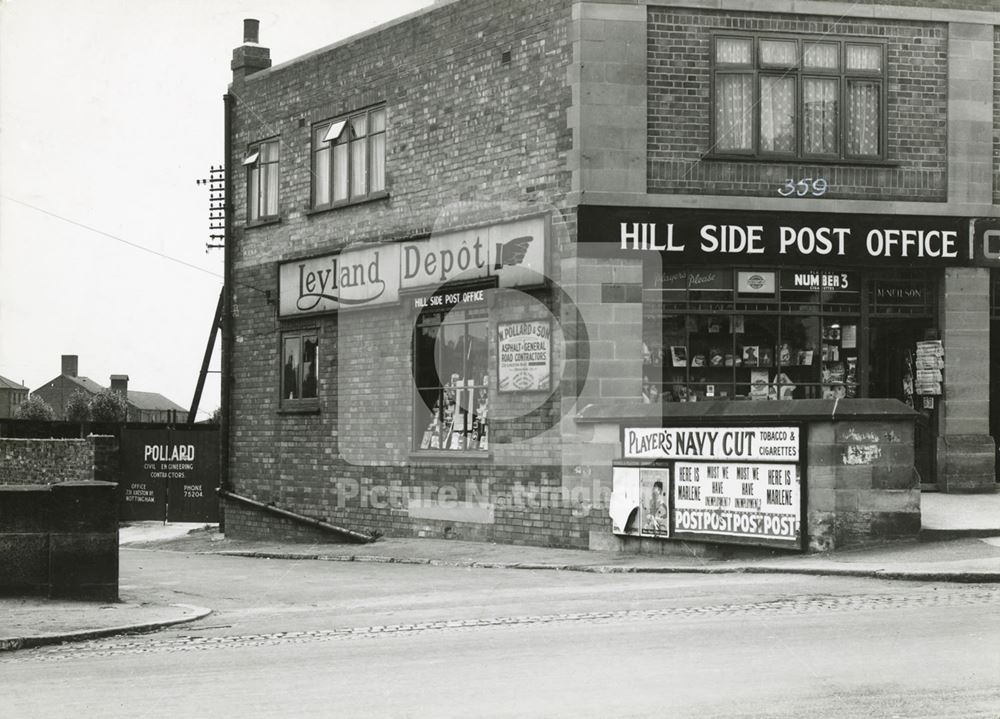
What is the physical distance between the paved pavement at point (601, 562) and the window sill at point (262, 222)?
6.62m

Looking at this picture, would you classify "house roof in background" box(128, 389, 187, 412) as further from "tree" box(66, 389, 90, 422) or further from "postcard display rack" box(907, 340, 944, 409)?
"postcard display rack" box(907, 340, 944, 409)

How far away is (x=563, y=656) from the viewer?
8.73 meters

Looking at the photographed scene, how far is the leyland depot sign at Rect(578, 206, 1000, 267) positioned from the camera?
1727 centimetres

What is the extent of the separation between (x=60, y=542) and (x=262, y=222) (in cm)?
1210

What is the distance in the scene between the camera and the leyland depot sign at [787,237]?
56.6 ft

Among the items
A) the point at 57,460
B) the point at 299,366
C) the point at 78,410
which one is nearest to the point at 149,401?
the point at 78,410

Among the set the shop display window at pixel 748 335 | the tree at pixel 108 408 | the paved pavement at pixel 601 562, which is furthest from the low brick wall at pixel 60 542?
the tree at pixel 108 408

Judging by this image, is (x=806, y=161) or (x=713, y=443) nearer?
(x=713, y=443)

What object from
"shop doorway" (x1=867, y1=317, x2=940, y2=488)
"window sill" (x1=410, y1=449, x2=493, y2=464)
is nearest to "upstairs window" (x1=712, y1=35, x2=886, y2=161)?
"shop doorway" (x1=867, y1=317, x2=940, y2=488)

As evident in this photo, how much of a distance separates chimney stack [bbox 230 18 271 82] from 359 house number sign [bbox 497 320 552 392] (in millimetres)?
10013

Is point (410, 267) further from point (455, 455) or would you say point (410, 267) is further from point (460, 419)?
point (455, 455)

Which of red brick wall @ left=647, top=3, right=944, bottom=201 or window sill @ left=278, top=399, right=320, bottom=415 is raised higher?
red brick wall @ left=647, top=3, right=944, bottom=201

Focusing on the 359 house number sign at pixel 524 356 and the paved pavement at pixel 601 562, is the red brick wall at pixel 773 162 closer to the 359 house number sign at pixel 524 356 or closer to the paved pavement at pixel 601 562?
the 359 house number sign at pixel 524 356

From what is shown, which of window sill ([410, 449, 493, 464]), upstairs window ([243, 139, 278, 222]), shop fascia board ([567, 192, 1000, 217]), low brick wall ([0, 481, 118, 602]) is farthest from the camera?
upstairs window ([243, 139, 278, 222])
